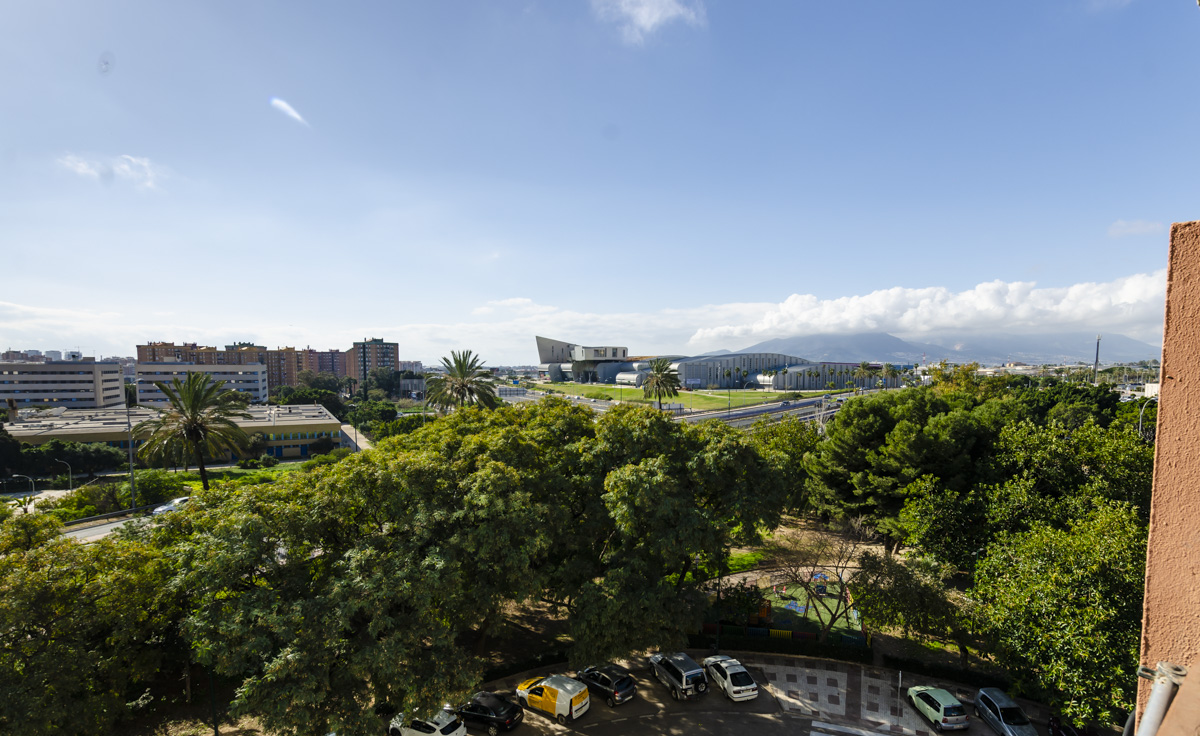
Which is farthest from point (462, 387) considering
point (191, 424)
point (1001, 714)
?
point (1001, 714)

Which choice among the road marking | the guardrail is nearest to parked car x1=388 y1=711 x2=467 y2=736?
the road marking

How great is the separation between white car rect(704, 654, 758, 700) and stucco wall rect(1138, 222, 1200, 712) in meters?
13.8

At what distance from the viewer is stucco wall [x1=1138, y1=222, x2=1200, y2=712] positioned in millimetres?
4012

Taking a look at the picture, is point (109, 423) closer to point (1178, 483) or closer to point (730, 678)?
point (730, 678)

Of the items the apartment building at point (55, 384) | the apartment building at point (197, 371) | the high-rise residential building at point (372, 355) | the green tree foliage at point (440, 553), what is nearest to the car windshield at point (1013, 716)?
the green tree foliage at point (440, 553)

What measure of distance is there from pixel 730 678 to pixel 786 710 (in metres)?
1.82

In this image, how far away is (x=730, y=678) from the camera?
16297 mm

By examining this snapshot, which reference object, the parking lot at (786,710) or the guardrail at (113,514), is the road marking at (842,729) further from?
the guardrail at (113,514)

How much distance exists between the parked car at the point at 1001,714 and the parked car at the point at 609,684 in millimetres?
10106

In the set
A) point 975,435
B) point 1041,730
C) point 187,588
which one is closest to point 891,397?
point 975,435

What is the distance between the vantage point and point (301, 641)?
Result: 11180 mm

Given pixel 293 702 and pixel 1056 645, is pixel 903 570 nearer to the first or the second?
pixel 1056 645

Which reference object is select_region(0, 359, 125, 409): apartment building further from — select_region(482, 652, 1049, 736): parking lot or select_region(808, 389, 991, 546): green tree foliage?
select_region(808, 389, 991, 546): green tree foliage

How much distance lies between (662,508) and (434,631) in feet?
22.0
